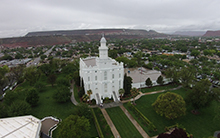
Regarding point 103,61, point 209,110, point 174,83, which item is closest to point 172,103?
point 209,110

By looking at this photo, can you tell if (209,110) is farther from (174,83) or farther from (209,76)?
(209,76)

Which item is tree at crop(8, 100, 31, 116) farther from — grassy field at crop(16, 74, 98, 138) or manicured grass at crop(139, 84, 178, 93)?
manicured grass at crop(139, 84, 178, 93)

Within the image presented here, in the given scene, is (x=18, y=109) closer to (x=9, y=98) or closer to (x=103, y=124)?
(x=9, y=98)

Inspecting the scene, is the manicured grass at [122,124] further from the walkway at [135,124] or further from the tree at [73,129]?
the tree at [73,129]

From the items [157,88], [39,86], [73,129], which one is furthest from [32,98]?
[157,88]

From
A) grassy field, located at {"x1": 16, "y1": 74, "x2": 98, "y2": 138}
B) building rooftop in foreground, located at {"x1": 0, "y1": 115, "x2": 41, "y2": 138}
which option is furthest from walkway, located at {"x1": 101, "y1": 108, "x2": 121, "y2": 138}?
building rooftop in foreground, located at {"x1": 0, "y1": 115, "x2": 41, "y2": 138}
